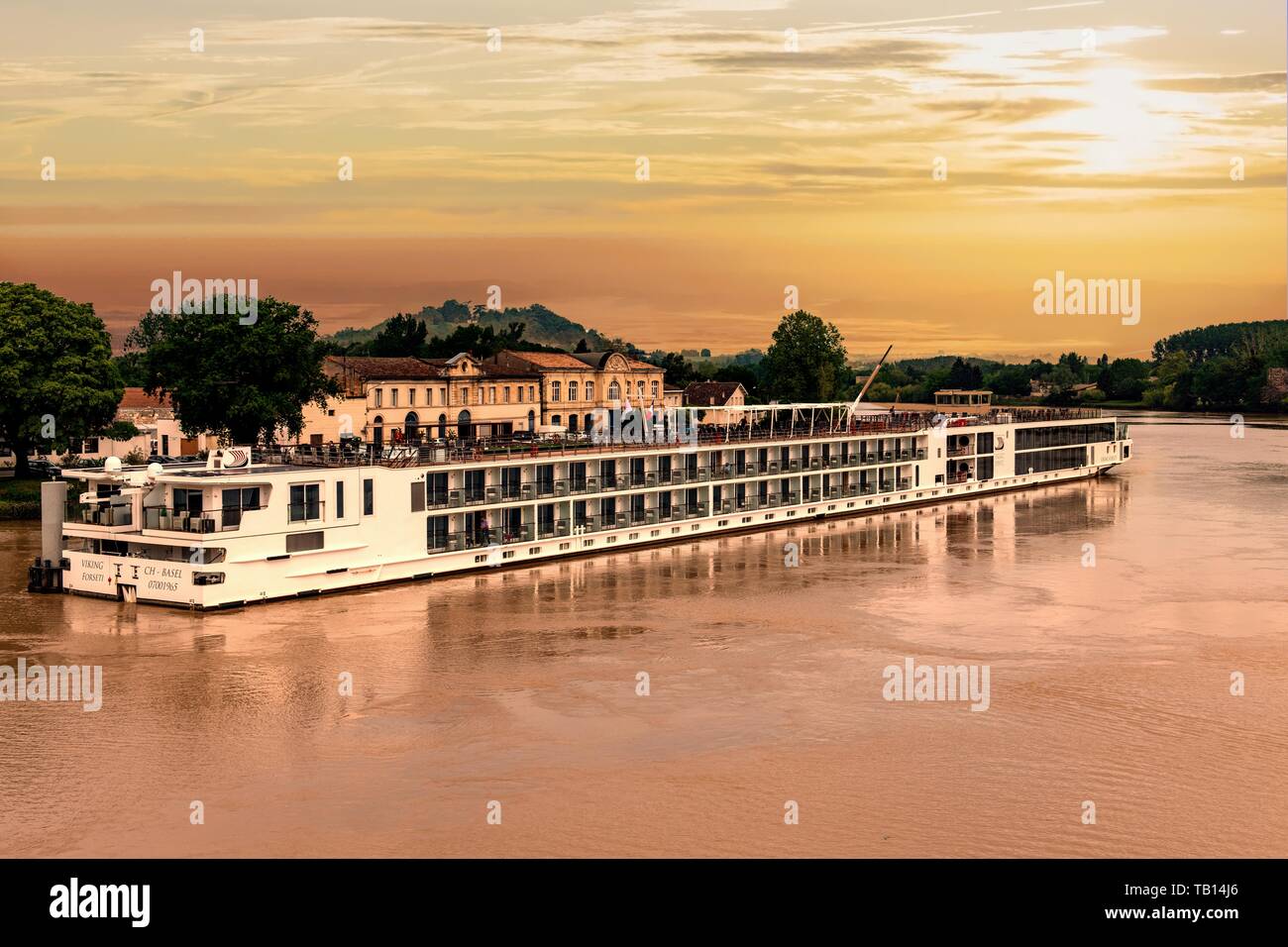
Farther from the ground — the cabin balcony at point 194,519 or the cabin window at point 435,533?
the cabin balcony at point 194,519

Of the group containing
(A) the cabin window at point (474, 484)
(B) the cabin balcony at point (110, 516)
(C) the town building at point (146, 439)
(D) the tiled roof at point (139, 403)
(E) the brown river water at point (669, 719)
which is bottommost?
(E) the brown river water at point (669, 719)

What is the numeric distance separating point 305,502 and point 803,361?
8092 cm

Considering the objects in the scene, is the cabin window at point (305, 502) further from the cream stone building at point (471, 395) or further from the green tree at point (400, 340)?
the green tree at point (400, 340)

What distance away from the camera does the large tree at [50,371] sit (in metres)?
65.4

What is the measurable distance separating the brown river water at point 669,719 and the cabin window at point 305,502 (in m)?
2.88

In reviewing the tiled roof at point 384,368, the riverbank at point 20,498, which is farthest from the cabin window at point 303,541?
the tiled roof at point 384,368

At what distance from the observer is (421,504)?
155ft

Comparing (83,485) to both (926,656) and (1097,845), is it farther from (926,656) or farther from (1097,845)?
(1097,845)

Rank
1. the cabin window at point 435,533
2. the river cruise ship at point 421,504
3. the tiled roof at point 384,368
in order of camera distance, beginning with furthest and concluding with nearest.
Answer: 1. the tiled roof at point 384,368
2. the cabin window at point 435,533
3. the river cruise ship at point 421,504

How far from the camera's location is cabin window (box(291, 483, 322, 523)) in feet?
140

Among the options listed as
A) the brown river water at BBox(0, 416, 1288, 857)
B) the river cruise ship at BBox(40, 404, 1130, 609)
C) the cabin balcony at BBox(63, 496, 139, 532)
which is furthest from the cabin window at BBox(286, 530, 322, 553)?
the cabin balcony at BBox(63, 496, 139, 532)

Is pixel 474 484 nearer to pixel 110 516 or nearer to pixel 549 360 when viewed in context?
pixel 110 516

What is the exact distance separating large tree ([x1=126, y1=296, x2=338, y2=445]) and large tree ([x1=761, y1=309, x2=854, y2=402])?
61906mm

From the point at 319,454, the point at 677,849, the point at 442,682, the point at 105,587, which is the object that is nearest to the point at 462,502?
the point at 319,454
